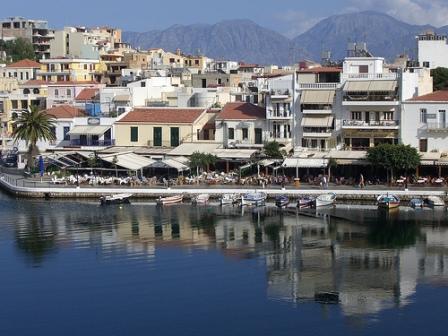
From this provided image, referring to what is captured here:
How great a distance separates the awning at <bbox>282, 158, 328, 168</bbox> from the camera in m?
48.6

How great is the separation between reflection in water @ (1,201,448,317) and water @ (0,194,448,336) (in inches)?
2.4

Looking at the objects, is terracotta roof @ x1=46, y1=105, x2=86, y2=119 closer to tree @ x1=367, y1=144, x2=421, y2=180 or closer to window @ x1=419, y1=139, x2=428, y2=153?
tree @ x1=367, y1=144, x2=421, y2=180

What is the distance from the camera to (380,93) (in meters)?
49.2

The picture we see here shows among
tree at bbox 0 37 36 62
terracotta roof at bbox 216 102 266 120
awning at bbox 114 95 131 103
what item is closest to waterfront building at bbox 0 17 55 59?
tree at bbox 0 37 36 62

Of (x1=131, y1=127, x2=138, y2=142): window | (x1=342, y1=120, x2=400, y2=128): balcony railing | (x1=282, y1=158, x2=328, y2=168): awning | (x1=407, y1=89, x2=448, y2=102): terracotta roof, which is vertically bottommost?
(x1=282, y1=158, x2=328, y2=168): awning

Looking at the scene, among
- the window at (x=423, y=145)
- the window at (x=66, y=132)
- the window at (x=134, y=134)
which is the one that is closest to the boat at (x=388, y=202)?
the window at (x=423, y=145)

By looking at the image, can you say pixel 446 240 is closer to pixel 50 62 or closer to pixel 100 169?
pixel 100 169

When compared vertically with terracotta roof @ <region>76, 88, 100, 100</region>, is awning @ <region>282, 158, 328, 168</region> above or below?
below

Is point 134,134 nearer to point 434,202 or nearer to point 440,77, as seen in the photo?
point 434,202

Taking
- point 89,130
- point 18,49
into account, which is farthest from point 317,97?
point 18,49

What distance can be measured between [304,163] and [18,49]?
52.6 m

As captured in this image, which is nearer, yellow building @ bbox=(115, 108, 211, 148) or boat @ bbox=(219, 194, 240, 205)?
boat @ bbox=(219, 194, 240, 205)

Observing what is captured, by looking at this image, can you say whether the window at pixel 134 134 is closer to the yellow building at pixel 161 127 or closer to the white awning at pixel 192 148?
the yellow building at pixel 161 127

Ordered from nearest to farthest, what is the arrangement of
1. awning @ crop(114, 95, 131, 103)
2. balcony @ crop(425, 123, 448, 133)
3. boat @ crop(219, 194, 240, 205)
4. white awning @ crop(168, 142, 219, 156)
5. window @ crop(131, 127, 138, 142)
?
boat @ crop(219, 194, 240, 205) → balcony @ crop(425, 123, 448, 133) → white awning @ crop(168, 142, 219, 156) → window @ crop(131, 127, 138, 142) → awning @ crop(114, 95, 131, 103)
